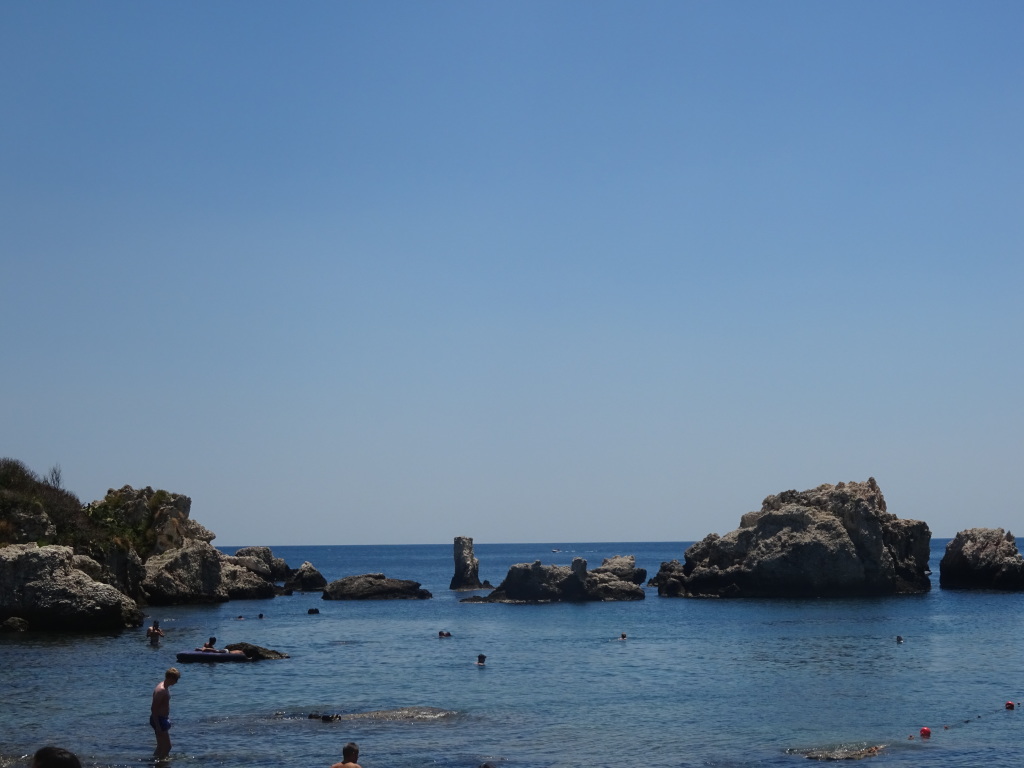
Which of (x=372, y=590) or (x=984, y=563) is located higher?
(x=984, y=563)

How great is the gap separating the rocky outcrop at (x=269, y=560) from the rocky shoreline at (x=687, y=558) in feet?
36.9

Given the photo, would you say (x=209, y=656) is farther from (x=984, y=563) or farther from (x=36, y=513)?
(x=984, y=563)

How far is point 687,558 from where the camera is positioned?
351 feet

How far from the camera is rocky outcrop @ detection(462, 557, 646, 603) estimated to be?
100438 millimetres

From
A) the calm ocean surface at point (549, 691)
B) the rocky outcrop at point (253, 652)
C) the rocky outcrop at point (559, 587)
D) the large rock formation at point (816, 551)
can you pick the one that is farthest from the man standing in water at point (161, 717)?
the large rock formation at point (816, 551)

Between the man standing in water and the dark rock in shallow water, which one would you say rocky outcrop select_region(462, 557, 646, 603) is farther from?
the man standing in water

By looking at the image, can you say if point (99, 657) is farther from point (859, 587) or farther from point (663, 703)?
point (859, 587)

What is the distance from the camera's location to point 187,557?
91375 mm

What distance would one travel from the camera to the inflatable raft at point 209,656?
176 feet

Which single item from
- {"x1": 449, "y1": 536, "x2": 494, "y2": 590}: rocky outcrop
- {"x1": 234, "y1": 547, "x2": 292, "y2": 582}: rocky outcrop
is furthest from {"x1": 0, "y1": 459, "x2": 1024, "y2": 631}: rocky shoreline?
{"x1": 449, "y1": 536, "x2": 494, "y2": 590}: rocky outcrop

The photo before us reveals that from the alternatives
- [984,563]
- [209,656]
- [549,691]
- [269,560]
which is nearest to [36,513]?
[209,656]

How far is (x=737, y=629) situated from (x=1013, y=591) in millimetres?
48689

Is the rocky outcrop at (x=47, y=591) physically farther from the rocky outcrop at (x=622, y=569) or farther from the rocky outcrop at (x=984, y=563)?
the rocky outcrop at (x=984, y=563)

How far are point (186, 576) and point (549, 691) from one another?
52252 millimetres
